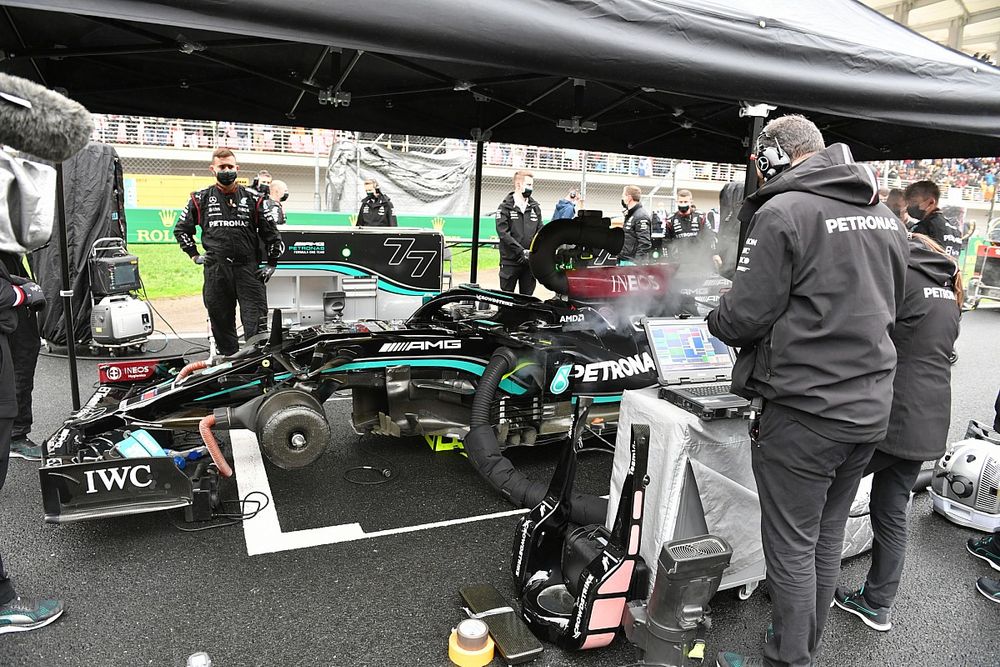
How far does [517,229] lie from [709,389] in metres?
6.82

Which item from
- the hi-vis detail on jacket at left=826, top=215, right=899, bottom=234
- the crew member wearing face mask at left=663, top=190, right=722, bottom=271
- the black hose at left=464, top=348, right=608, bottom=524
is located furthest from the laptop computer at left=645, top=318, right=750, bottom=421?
the crew member wearing face mask at left=663, top=190, right=722, bottom=271

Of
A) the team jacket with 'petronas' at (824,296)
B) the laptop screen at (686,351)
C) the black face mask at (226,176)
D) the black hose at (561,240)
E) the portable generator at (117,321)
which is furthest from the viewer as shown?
the portable generator at (117,321)

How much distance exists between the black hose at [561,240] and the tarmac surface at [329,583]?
170 centimetres

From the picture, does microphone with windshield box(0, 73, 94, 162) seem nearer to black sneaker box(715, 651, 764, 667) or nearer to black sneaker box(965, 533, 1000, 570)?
black sneaker box(715, 651, 764, 667)

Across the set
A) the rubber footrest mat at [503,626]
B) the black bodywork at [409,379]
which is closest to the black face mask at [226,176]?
the black bodywork at [409,379]

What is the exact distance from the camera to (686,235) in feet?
36.3

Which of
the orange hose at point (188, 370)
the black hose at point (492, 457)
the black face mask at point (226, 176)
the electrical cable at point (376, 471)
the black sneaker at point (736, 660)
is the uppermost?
the black face mask at point (226, 176)

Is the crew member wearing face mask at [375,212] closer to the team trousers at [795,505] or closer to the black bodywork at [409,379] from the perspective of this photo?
the black bodywork at [409,379]

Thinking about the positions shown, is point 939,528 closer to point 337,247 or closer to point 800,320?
point 800,320

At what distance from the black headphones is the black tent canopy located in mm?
633

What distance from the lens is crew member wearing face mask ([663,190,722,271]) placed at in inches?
431

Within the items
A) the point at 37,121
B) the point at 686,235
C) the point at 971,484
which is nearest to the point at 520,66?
the point at 37,121

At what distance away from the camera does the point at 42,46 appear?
13.6ft

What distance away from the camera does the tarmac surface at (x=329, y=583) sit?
2725mm
